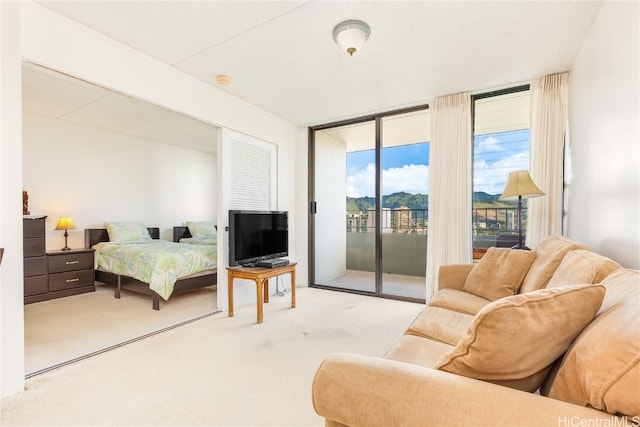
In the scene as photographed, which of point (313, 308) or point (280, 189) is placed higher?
point (280, 189)

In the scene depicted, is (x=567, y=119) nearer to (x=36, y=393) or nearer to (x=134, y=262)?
(x=36, y=393)

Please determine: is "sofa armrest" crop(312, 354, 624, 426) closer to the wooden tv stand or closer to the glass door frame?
the wooden tv stand

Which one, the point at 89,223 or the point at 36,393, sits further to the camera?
the point at 89,223

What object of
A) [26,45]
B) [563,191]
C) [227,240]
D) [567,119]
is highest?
[26,45]

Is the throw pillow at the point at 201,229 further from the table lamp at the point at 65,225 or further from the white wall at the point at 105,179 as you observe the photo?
the table lamp at the point at 65,225

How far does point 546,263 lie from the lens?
1.86m

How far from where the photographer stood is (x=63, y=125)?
437cm

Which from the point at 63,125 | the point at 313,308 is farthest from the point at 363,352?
the point at 63,125

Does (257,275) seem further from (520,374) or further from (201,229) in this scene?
(201,229)

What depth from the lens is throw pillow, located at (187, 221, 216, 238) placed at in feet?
18.2

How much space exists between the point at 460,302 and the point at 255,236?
2.23 m

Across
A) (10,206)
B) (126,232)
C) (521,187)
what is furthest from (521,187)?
(126,232)

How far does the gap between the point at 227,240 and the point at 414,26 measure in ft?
8.93

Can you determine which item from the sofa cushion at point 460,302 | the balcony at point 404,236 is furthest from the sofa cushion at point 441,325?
the balcony at point 404,236
